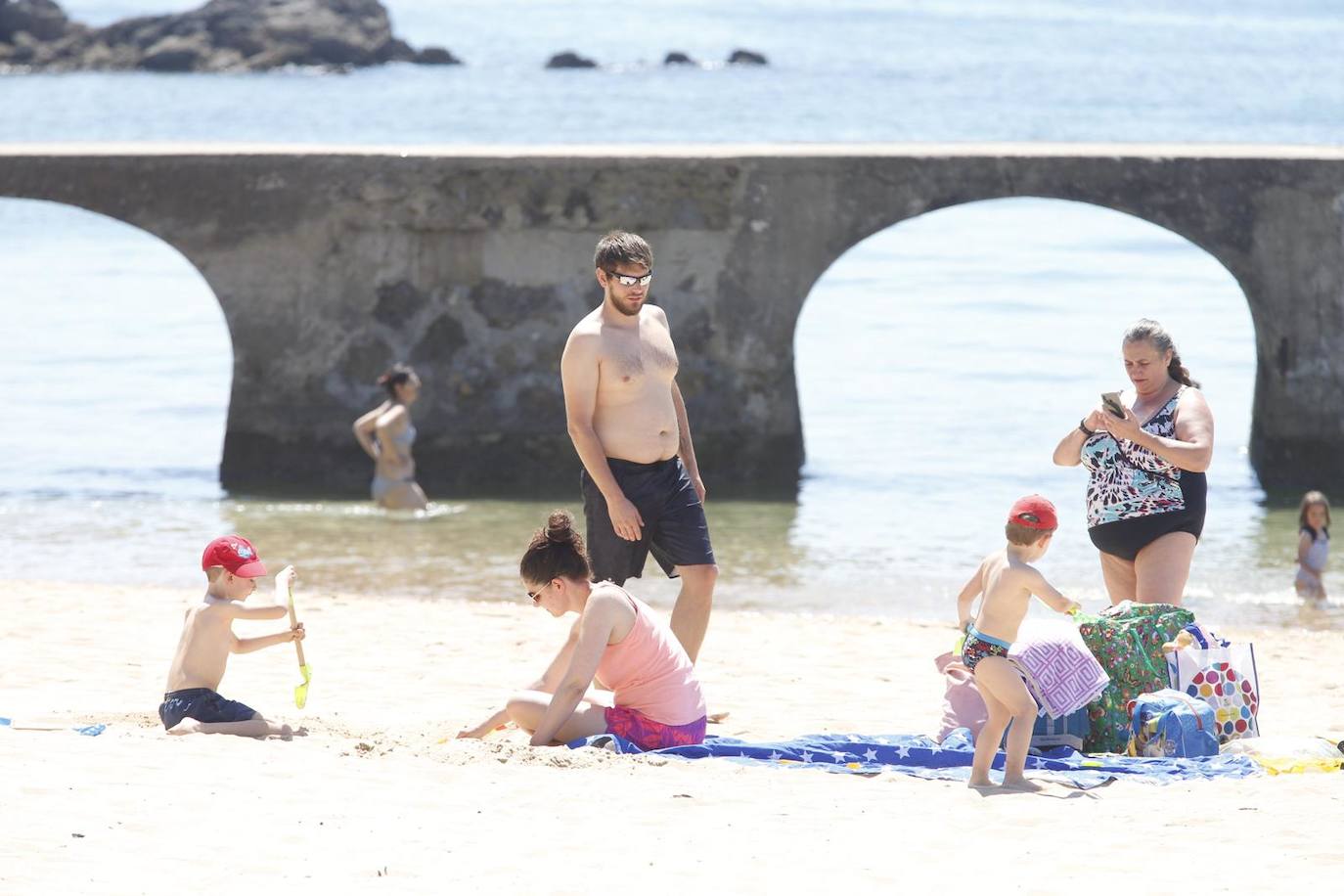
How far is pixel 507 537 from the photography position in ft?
37.8

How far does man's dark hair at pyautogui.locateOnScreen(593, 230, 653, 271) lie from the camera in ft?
19.1

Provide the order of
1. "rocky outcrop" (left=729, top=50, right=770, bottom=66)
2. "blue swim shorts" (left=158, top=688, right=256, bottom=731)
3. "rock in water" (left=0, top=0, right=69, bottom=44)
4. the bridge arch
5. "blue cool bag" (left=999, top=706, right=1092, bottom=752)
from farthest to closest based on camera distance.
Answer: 1. "rocky outcrop" (left=729, top=50, right=770, bottom=66)
2. "rock in water" (left=0, top=0, right=69, bottom=44)
3. the bridge arch
4. "blue swim shorts" (left=158, top=688, right=256, bottom=731)
5. "blue cool bag" (left=999, top=706, right=1092, bottom=752)

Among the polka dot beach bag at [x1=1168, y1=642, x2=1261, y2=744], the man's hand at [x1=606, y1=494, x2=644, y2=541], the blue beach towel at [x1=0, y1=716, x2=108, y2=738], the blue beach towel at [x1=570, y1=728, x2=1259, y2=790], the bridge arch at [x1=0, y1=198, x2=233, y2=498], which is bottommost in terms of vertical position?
the bridge arch at [x1=0, y1=198, x2=233, y2=498]

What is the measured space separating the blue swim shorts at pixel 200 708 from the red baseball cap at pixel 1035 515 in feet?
8.05

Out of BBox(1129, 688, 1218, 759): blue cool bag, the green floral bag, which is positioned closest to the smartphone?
the green floral bag

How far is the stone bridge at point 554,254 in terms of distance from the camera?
12.1 m

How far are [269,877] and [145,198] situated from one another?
880 centimetres

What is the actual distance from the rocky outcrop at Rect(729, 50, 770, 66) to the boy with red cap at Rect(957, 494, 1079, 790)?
67.1 metres

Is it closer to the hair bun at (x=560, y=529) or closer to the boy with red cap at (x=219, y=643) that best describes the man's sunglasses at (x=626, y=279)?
the hair bun at (x=560, y=529)

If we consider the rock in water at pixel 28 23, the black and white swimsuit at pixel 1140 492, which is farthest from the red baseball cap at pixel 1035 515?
the rock in water at pixel 28 23

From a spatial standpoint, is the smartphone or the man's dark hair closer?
the man's dark hair

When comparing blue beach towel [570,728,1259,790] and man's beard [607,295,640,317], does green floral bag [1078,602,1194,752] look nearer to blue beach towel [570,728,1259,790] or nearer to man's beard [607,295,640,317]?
blue beach towel [570,728,1259,790]

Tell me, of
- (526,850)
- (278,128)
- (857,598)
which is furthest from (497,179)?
(278,128)

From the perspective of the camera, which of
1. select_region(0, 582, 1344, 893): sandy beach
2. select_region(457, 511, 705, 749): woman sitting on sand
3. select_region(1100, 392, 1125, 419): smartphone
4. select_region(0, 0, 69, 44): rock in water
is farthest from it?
select_region(0, 0, 69, 44): rock in water
